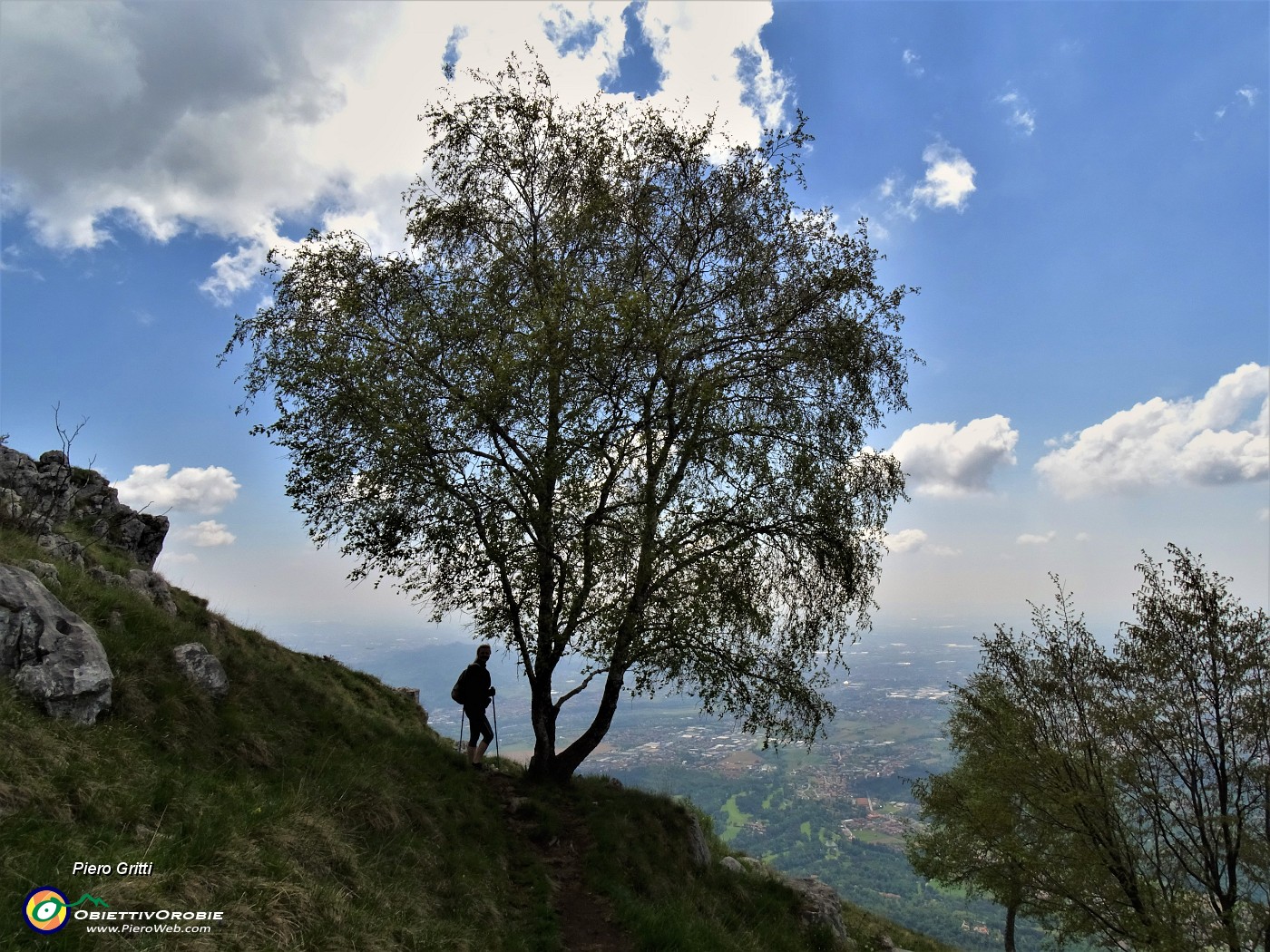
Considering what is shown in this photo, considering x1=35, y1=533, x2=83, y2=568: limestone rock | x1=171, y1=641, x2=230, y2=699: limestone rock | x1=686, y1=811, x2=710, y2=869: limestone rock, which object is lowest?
x1=686, y1=811, x2=710, y2=869: limestone rock

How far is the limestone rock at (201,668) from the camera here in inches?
424

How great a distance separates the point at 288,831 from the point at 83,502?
16.1 metres

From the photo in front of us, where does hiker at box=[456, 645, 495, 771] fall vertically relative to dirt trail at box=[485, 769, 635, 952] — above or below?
above

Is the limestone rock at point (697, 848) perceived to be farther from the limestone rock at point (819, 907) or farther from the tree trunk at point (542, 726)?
the tree trunk at point (542, 726)

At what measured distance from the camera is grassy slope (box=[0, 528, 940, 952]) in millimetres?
5996

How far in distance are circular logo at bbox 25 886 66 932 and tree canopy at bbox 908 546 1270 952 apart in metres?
22.8

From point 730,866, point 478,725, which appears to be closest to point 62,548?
point 478,725

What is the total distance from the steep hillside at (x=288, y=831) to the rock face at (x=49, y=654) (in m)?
0.20

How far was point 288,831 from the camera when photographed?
7.92 meters

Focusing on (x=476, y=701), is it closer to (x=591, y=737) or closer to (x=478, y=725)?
(x=478, y=725)

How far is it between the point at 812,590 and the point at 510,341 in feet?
35.0

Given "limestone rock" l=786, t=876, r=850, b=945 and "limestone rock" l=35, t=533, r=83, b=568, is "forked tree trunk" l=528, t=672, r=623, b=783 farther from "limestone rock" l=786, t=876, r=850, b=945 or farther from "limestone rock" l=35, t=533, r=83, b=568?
"limestone rock" l=35, t=533, r=83, b=568

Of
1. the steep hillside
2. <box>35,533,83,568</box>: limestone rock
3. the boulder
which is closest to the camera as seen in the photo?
the steep hillside

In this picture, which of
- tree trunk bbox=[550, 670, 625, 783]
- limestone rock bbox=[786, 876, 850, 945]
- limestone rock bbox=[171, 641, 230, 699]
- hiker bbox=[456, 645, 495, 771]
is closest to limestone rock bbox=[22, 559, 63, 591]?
limestone rock bbox=[171, 641, 230, 699]
